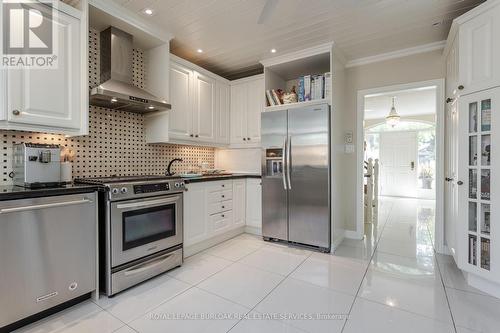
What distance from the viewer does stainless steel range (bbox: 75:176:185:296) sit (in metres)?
1.98

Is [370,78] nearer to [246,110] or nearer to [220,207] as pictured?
[246,110]

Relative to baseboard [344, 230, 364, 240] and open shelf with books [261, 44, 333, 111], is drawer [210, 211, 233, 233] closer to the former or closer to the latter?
open shelf with books [261, 44, 333, 111]

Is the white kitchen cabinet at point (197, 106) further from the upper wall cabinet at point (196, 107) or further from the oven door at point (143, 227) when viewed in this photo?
the oven door at point (143, 227)

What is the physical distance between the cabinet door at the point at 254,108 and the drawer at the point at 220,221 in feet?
4.07

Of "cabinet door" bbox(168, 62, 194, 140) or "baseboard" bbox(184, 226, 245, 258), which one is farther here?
"cabinet door" bbox(168, 62, 194, 140)

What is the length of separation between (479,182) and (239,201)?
2.71 m

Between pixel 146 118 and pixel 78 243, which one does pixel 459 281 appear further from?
pixel 146 118

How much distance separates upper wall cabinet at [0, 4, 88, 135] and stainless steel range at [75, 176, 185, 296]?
0.58 m

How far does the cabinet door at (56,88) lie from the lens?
1769 millimetres

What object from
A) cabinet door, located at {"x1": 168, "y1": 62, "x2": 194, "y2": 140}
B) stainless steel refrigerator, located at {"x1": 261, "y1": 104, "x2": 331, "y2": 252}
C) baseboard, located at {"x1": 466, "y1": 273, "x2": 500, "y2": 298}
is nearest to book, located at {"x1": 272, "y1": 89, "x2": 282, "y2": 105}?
stainless steel refrigerator, located at {"x1": 261, "y1": 104, "x2": 331, "y2": 252}

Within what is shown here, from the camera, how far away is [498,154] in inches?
76.6

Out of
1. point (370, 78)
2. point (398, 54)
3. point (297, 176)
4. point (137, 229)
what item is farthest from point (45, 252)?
point (398, 54)

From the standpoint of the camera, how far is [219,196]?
10.6 ft

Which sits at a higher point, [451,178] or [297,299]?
[451,178]
